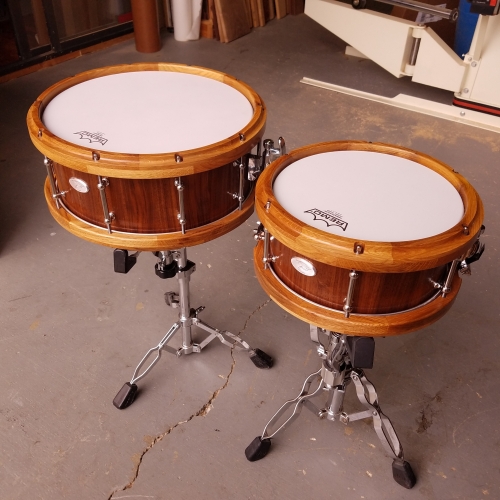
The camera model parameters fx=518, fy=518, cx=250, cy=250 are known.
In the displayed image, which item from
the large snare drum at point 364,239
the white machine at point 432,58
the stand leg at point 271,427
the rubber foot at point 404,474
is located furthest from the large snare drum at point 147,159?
the white machine at point 432,58

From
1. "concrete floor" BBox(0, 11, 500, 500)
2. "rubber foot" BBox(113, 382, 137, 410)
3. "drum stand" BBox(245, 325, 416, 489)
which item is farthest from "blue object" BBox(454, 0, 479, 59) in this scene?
"rubber foot" BBox(113, 382, 137, 410)

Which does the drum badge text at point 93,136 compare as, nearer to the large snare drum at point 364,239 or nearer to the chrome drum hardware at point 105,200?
the chrome drum hardware at point 105,200

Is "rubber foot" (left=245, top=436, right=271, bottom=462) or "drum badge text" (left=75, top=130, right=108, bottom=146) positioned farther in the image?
"rubber foot" (left=245, top=436, right=271, bottom=462)

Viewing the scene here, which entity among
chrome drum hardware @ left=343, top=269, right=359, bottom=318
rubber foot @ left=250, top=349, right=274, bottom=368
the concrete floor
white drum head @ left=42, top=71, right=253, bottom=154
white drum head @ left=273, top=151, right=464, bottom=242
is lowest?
the concrete floor

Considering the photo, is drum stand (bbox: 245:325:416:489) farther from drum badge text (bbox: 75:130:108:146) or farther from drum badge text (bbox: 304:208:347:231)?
drum badge text (bbox: 75:130:108:146)

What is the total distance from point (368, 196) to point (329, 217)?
0.13 meters

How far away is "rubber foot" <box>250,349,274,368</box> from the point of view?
1.85 m

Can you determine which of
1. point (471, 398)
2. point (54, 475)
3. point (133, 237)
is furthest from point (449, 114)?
point (54, 475)

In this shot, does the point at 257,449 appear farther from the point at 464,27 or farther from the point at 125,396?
the point at 464,27

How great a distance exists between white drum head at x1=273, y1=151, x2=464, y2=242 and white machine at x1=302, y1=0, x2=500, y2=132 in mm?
2515

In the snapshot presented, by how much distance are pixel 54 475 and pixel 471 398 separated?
1362 mm

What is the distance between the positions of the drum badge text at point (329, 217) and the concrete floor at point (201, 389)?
855mm

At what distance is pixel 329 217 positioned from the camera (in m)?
1.11

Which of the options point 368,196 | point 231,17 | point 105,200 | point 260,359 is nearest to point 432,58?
point 231,17
